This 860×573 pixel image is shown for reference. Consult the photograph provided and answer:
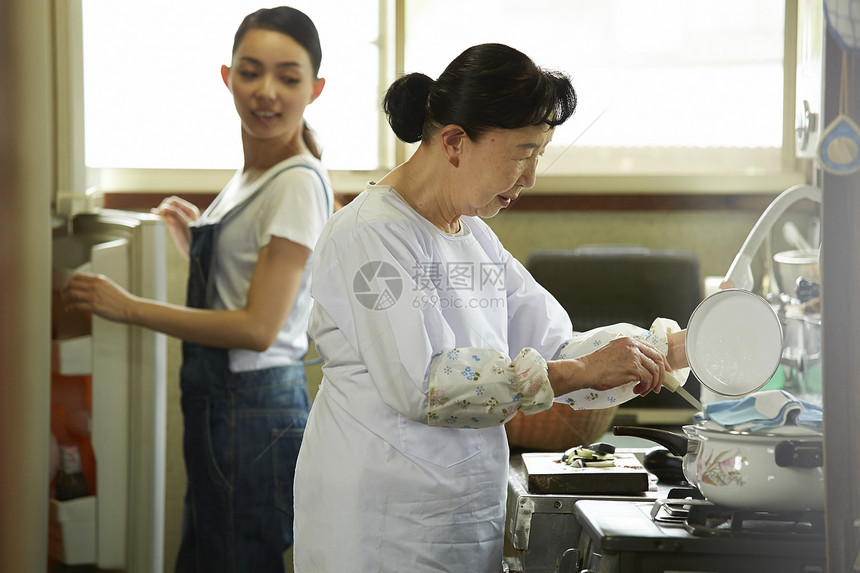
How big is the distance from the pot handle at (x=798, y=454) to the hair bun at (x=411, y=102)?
49cm

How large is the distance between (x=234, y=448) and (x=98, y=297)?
11.3 inches

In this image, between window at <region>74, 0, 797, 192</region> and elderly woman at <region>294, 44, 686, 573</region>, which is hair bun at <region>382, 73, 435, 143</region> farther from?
window at <region>74, 0, 797, 192</region>

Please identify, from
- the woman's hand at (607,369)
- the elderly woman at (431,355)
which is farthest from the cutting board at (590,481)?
the woman's hand at (607,369)

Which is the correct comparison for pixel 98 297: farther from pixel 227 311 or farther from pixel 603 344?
pixel 603 344

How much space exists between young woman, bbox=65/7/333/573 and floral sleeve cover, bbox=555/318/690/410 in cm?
40

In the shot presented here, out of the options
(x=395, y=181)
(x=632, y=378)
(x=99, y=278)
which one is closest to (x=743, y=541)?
(x=632, y=378)

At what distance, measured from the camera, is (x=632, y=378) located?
2.99 ft

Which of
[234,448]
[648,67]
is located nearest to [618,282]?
[648,67]

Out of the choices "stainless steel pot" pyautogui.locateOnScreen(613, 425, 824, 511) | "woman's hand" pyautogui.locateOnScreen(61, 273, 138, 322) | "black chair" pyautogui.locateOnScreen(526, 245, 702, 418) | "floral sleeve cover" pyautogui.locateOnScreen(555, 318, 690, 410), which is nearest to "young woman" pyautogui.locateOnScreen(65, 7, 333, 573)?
"woman's hand" pyautogui.locateOnScreen(61, 273, 138, 322)

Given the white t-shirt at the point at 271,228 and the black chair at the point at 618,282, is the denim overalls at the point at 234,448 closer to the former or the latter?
the white t-shirt at the point at 271,228

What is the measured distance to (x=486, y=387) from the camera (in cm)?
86

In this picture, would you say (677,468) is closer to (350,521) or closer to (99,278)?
(350,521)

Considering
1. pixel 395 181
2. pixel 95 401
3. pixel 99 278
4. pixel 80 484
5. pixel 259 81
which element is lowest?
pixel 80 484

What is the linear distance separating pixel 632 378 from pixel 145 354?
726mm
